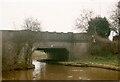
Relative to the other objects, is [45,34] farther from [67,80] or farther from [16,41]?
[67,80]

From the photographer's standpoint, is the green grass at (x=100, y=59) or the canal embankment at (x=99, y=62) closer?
the canal embankment at (x=99, y=62)

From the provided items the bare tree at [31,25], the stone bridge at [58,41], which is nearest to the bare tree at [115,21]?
the stone bridge at [58,41]

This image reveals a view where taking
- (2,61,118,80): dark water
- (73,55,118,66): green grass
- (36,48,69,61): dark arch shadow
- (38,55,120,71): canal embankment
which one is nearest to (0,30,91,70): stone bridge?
(36,48,69,61): dark arch shadow

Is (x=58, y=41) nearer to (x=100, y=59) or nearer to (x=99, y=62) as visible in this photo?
(x=100, y=59)

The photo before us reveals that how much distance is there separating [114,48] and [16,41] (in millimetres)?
11227

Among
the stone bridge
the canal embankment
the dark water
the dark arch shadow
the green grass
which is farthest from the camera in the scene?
the dark arch shadow

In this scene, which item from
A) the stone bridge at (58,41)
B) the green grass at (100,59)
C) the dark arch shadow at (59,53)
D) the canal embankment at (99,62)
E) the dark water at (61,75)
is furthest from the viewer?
the dark arch shadow at (59,53)

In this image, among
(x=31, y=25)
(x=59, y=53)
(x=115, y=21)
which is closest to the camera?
(x=31, y=25)

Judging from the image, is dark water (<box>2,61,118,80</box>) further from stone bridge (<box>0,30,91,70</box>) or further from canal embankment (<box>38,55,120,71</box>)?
stone bridge (<box>0,30,91,70</box>)

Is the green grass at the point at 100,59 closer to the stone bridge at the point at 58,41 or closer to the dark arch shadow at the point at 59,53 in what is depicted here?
the stone bridge at the point at 58,41

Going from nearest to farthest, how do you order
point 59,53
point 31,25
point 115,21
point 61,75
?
point 61,75
point 31,25
point 115,21
point 59,53

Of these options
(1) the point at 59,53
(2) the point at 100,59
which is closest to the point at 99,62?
(2) the point at 100,59

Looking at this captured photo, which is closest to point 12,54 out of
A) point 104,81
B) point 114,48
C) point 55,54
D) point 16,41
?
point 16,41

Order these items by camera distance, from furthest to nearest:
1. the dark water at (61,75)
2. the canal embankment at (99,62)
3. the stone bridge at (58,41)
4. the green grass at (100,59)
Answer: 1. the green grass at (100,59)
2. the canal embankment at (99,62)
3. the stone bridge at (58,41)
4. the dark water at (61,75)
